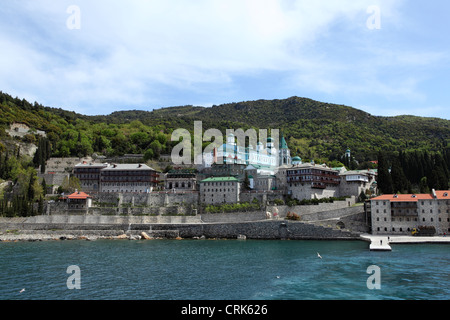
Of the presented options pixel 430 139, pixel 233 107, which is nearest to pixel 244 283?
pixel 430 139

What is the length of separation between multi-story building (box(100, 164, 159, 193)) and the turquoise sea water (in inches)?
896

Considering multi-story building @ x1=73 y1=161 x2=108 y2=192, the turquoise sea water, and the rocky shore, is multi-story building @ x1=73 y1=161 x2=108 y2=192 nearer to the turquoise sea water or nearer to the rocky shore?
the rocky shore

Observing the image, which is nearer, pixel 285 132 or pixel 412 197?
pixel 412 197

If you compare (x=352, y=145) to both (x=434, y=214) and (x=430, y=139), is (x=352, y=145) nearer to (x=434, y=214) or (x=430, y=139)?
(x=430, y=139)

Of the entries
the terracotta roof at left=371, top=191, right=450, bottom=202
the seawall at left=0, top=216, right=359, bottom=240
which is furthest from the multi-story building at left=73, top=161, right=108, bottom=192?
the terracotta roof at left=371, top=191, right=450, bottom=202

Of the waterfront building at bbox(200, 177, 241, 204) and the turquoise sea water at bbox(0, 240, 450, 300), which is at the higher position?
the waterfront building at bbox(200, 177, 241, 204)

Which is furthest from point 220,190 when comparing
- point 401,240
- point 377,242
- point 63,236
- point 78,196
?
point 401,240

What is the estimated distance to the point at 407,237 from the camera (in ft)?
151

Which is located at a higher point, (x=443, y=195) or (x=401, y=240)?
(x=443, y=195)

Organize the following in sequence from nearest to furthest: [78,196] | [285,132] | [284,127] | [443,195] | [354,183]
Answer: [443,195]
[78,196]
[354,183]
[285,132]
[284,127]

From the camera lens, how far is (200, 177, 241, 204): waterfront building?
201ft

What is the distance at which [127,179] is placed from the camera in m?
66.8

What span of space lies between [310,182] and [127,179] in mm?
32033

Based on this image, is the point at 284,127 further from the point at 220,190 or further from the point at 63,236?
the point at 63,236
